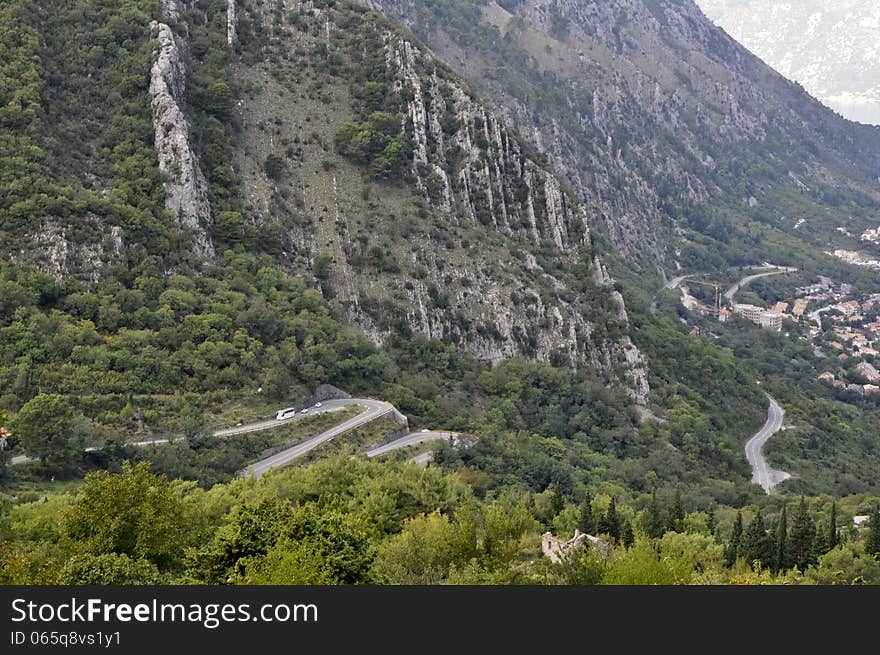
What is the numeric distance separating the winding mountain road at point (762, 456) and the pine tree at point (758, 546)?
36.2 m

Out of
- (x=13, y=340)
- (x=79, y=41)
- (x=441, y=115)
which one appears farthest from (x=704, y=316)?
(x=13, y=340)

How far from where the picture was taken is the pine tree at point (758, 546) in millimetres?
39562

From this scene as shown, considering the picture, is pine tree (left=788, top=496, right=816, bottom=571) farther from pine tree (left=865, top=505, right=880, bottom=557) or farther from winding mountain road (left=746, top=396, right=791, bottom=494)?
winding mountain road (left=746, top=396, right=791, bottom=494)

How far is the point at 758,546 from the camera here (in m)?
39.8

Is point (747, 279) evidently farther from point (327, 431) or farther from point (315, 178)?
point (327, 431)

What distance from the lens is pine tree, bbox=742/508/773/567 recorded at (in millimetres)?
39562

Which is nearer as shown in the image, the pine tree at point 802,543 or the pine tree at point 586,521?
the pine tree at point 802,543

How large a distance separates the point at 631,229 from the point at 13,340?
137 metres

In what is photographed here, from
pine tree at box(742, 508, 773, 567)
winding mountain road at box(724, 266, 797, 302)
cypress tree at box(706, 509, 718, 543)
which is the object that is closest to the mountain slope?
cypress tree at box(706, 509, 718, 543)

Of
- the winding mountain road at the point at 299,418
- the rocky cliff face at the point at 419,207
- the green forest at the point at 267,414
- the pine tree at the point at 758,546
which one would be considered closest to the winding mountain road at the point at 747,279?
the green forest at the point at 267,414

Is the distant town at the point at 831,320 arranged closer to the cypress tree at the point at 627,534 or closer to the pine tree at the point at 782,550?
the cypress tree at the point at 627,534

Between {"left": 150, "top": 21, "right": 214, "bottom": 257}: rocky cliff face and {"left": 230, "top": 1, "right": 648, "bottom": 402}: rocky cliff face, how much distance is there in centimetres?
677

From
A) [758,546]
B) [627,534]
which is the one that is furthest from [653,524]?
[758,546]

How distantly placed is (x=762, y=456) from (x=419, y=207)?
1664 inches
